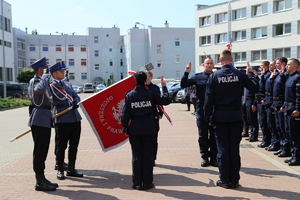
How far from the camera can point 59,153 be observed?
645 centimetres

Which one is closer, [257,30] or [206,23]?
[257,30]

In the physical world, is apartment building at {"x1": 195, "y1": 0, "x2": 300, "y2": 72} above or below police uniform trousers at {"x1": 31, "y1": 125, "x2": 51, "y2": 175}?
above

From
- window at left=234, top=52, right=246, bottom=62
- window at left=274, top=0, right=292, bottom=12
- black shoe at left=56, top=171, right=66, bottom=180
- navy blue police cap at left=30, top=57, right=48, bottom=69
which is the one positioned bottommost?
black shoe at left=56, top=171, right=66, bottom=180

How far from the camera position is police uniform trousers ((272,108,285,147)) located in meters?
7.78

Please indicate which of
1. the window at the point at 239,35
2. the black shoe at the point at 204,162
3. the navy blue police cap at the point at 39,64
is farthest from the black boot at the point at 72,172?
the window at the point at 239,35

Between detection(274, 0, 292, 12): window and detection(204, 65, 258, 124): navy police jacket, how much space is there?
38.0 m

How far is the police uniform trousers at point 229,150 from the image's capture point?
5688 millimetres

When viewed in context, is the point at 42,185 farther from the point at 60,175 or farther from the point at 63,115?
the point at 63,115

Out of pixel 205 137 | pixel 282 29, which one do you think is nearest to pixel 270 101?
pixel 205 137

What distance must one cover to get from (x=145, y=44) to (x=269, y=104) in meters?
62.0

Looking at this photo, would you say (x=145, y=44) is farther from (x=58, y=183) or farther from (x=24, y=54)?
(x=58, y=183)

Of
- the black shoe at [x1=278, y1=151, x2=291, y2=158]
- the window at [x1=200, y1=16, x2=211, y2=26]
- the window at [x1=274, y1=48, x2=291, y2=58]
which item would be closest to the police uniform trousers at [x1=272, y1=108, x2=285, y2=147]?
the black shoe at [x1=278, y1=151, x2=291, y2=158]

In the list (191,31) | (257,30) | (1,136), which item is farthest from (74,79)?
(1,136)

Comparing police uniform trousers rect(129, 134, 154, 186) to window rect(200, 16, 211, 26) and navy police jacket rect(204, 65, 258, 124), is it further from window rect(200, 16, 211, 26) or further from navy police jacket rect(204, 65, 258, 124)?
window rect(200, 16, 211, 26)
